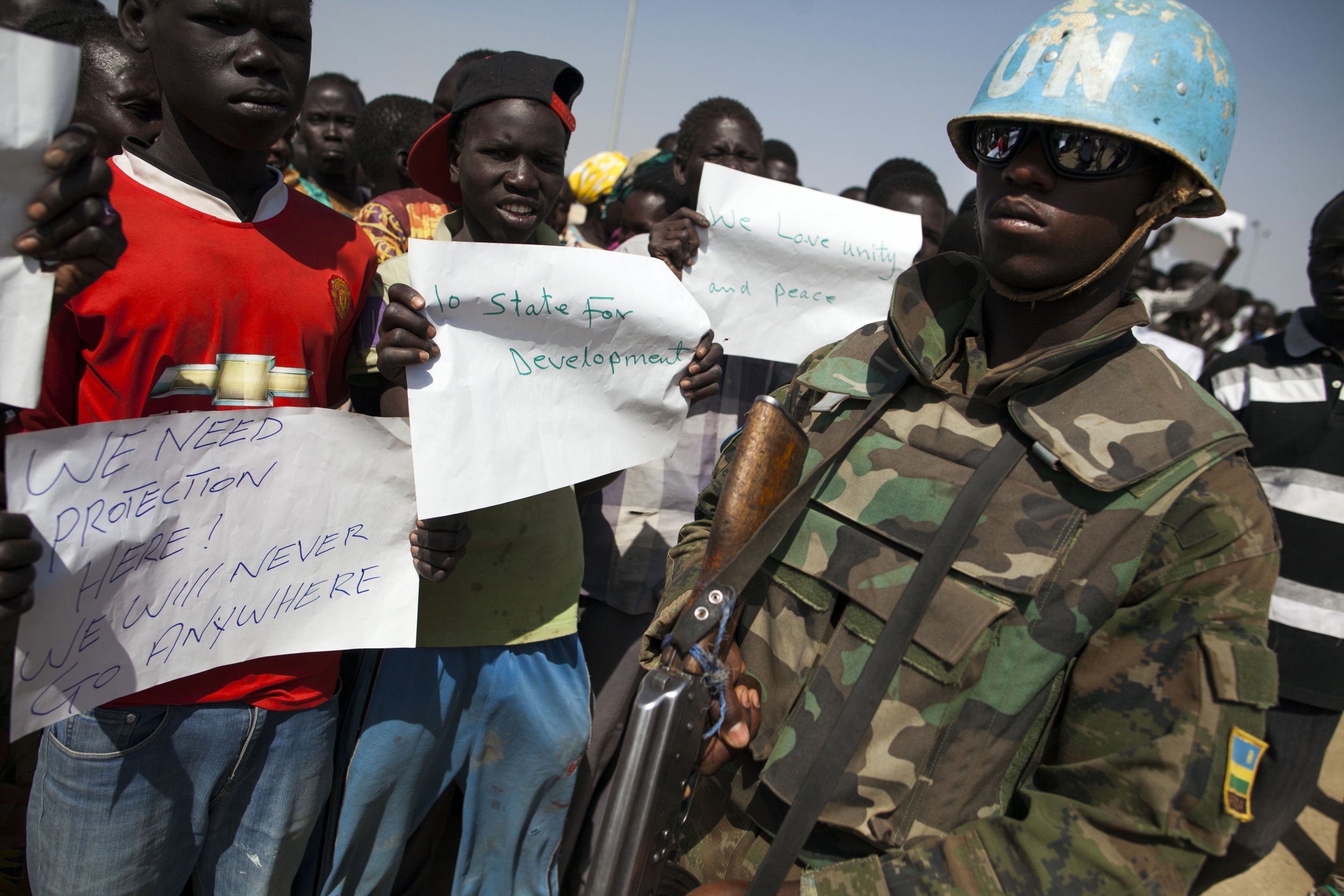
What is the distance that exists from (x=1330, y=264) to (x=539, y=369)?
322cm

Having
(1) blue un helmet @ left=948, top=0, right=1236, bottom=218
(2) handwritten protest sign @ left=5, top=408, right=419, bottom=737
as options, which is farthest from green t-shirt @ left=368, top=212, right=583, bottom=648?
(1) blue un helmet @ left=948, top=0, right=1236, bottom=218

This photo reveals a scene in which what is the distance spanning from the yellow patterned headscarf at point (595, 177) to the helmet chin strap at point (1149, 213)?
17.1 feet

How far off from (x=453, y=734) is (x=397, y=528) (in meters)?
0.68

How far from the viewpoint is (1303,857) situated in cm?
415

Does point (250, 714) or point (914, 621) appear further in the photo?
point (250, 714)

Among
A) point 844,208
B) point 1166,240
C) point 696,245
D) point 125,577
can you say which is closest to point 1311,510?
point 844,208

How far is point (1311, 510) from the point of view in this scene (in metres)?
3.08

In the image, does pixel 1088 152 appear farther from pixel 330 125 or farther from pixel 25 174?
pixel 330 125

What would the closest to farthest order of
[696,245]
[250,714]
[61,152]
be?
[61,152] → [250,714] → [696,245]

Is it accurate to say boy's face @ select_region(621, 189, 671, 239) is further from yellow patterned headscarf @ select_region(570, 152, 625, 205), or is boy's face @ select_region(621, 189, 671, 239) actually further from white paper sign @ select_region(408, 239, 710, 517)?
white paper sign @ select_region(408, 239, 710, 517)

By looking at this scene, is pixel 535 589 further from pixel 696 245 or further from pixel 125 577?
pixel 696 245

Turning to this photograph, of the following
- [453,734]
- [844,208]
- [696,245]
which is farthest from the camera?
[844,208]

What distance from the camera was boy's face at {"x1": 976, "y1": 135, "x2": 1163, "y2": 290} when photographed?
4.49ft

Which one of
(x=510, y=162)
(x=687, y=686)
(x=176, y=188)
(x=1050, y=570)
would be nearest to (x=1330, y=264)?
(x=1050, y=570)
